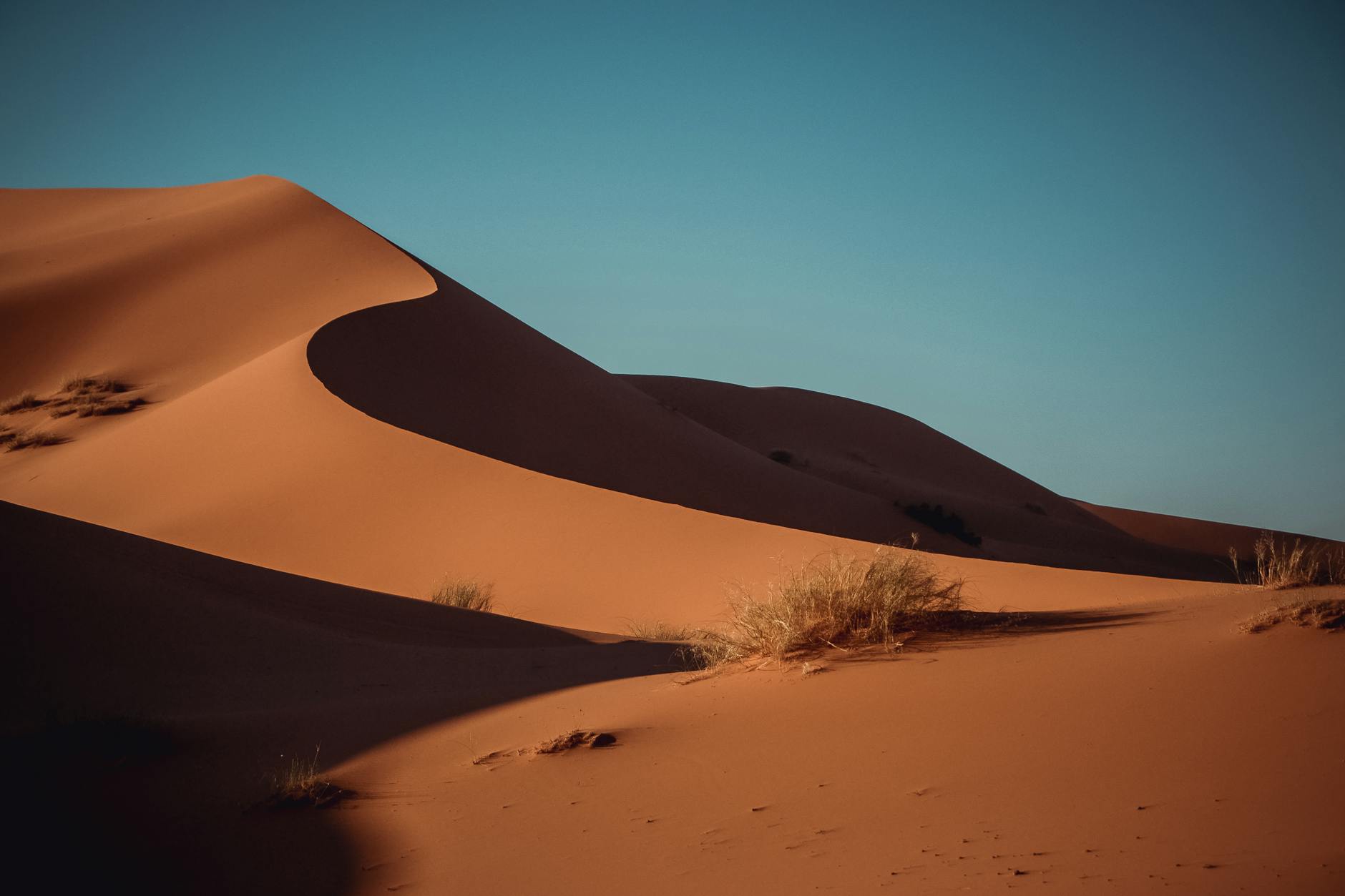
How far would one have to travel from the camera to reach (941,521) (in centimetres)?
2541

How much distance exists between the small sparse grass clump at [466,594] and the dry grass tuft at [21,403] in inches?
553

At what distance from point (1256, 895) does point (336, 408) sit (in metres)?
17.2

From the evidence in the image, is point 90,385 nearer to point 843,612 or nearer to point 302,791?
point 302,791

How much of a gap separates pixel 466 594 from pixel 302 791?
348 inches

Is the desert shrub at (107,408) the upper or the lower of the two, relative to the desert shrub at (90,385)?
lower

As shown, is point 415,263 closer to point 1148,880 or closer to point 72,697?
point 72,697

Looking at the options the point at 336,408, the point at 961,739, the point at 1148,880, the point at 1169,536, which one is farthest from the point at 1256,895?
the point at 1169,536

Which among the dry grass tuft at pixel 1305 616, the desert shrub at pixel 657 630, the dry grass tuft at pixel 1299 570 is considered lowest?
the desert shrub at pixel 657 630

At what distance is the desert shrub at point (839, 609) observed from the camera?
20.3ft

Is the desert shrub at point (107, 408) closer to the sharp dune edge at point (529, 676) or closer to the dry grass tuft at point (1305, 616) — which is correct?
the sharp dune edge at point (529, 676)

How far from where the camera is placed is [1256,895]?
2545mm

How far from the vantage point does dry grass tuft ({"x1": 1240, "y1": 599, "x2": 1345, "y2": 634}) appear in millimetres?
5016

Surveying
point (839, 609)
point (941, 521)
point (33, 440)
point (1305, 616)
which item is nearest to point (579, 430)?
point (941, 521)

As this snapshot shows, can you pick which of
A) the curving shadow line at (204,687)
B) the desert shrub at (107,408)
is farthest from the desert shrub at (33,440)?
the curving shadow line at (204,687)
